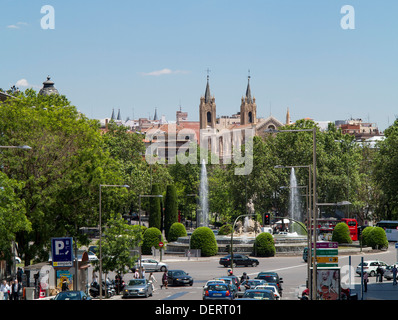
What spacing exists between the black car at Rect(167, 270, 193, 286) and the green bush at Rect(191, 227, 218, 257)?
901 inches

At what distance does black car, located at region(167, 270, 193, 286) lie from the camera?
158 ft

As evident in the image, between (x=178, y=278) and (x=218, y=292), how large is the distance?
42.4 ft

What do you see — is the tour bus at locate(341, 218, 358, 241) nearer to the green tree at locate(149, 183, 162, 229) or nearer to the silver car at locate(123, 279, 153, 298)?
the green tree at locate(149, 183, 162, 229)

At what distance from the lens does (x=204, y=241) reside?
7262 centimetres

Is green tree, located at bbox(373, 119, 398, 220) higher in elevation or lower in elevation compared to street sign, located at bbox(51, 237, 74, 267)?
higher

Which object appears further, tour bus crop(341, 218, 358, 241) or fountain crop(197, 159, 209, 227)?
fountain crop(197, 159, 209, 227)

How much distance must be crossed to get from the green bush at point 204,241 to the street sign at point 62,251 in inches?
1415

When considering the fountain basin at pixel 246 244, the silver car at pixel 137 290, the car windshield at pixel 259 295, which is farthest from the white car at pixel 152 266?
the car windshield at pixel 259 295

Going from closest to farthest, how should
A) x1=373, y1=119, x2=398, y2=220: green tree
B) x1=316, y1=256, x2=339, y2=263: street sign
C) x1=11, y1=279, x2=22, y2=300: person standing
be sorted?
x1=316, y1=256, x2=339, y2=263: street sign → x1=11, y1=279, x2=22, y2=300: person standing → x1=373, y1=119, x2=398, y2=220: green tree

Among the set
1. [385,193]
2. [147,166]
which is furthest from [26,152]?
[147,166]

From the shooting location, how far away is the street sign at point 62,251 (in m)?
36.3

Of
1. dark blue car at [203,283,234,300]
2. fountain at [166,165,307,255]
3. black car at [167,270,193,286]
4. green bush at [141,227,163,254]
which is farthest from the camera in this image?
fountain at [166,165,307,255]

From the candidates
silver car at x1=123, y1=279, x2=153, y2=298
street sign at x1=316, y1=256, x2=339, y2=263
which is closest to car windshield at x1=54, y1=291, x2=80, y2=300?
silver car at x1=123, y1=279, x2=153, y2=298

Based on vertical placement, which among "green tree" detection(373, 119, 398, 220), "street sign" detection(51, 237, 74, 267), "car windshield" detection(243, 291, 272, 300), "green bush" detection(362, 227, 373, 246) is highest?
"green tree" detection(373, 119, 398, 220)
